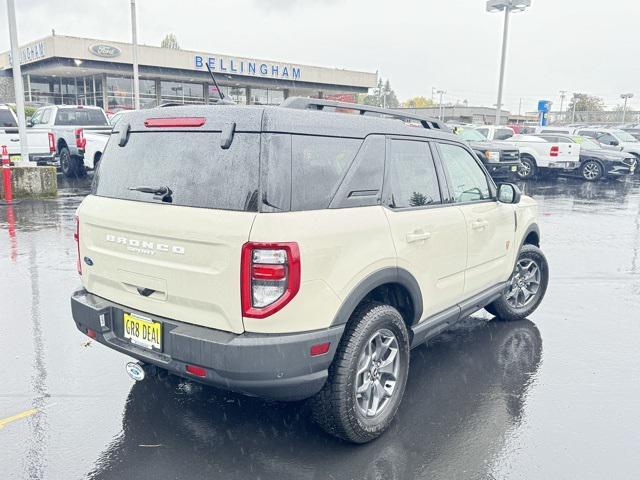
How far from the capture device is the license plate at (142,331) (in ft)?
10.2

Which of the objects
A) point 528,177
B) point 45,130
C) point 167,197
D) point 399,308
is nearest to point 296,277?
point 167,197

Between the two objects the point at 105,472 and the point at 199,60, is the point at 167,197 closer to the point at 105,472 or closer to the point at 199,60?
the point at 105,472


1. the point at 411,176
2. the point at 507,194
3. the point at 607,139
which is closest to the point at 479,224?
the point at 507,194

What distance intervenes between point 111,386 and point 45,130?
14.6m

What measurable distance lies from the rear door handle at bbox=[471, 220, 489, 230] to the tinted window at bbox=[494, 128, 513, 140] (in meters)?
16.5

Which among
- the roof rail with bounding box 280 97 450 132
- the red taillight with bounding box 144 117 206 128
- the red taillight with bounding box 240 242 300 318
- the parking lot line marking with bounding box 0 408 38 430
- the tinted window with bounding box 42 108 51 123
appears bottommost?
the parking lot line marking with bounding box 0 408 38 430

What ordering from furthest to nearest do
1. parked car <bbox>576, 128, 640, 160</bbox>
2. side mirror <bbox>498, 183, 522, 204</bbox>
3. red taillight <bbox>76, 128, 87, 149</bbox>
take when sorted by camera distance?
parked car <bbox>576, 128, 640, 160</bbox>
red taillight <bbox>76, 128, 87, 149</bbox>
side mirror <bbox>498, 183, 522, 204</bbox>

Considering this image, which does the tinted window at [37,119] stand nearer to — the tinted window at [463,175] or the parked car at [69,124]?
the parked car at [69,124]

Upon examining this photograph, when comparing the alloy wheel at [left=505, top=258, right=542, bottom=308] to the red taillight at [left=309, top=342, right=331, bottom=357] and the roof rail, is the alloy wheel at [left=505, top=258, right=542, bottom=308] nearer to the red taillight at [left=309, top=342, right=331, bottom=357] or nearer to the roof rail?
the roof rail

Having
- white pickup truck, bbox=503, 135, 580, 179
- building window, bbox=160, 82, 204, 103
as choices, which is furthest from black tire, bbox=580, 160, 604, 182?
building window, bbox=160, 82, 204, 103

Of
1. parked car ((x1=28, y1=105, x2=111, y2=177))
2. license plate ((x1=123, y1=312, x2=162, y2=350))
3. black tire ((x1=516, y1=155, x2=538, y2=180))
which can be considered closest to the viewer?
license plate ((x1=123, y1=312, x2=162, y2=350))

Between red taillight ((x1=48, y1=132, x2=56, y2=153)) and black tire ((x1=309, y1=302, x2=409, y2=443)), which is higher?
red taillight ((x1=48, y1=132, x2=56, y2=153))

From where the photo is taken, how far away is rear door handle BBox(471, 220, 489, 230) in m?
4.37

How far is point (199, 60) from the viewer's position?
37.6 metres
